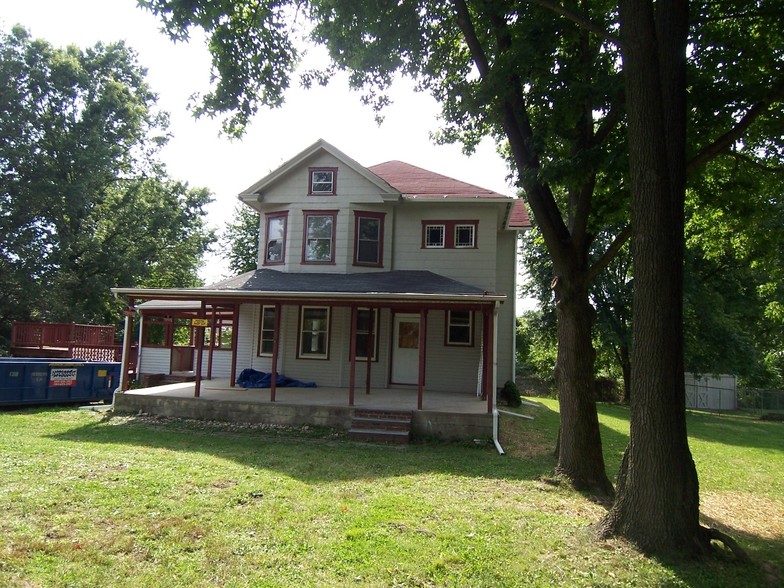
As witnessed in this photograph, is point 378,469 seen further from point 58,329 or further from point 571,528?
point 58,329

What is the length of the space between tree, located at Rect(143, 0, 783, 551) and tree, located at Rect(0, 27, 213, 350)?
21.0 m

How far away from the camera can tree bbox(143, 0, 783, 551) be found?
5098 mm

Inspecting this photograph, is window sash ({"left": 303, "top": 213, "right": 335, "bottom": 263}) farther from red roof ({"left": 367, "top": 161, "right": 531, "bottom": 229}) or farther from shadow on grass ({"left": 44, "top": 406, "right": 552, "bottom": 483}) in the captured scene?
shadow on grass ({"left": 44, "top": 406, "right": 552, "bottom": 483})

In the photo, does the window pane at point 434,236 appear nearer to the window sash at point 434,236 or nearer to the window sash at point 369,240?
the window sash at point 434,236

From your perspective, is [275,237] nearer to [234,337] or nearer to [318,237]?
[318,237]

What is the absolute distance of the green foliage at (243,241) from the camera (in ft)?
95.1

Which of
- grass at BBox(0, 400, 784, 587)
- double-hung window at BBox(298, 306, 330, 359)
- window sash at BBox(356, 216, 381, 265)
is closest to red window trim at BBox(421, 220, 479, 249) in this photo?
window sash at BBox(356, 216, 381, 265)

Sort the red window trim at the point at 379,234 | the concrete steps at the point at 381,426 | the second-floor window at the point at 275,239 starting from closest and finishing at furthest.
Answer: the concrete steps at the point at 381,426, the red window trim at the point at 379,234, the second-floor window at the point at 275,239

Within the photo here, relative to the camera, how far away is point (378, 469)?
7.99 metres

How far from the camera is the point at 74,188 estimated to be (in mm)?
25219

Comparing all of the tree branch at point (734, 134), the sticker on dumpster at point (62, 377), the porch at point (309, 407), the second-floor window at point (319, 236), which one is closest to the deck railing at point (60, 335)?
the sticker on dumpster at point (62, 377)

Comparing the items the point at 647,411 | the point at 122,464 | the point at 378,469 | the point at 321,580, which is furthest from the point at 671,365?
the point at 122,464

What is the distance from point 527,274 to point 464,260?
37.9 feet

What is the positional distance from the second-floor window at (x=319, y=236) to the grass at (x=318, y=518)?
672cm
